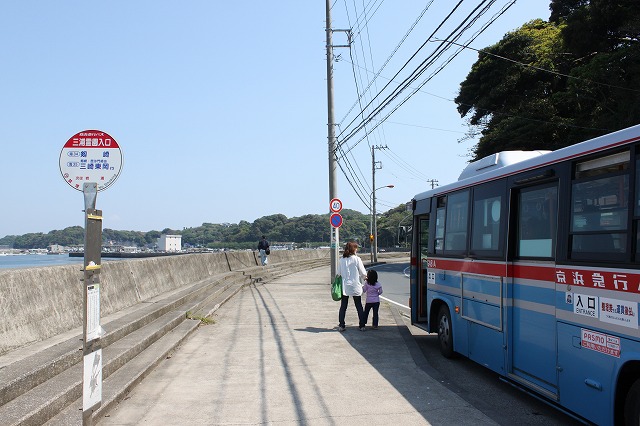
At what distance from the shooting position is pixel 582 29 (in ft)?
87.6

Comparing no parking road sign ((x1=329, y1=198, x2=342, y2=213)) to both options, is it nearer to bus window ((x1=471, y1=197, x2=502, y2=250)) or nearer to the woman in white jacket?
the woman in white jacket

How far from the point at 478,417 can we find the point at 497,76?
31.8 meters

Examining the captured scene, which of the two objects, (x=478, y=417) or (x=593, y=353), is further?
(x=478, y=417)

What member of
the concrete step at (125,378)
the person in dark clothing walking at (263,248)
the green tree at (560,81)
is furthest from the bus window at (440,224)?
the person in dark clothing walking at (263,248)

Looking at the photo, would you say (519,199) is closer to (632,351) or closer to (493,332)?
(493,332)

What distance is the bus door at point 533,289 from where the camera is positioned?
576cm

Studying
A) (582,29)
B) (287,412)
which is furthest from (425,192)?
(582,29)

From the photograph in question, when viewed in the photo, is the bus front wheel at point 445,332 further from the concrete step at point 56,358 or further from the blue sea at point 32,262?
the blue sea at point 32,262

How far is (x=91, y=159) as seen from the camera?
17.8 ft

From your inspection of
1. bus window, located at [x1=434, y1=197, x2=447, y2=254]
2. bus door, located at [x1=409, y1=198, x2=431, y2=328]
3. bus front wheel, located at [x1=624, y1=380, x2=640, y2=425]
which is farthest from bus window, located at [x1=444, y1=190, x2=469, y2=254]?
bus front wheel, located at [x1=624, y1=380, x2=640, y2=425]

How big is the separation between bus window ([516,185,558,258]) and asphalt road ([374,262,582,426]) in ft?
5.78

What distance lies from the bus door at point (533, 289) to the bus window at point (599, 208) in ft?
1.34

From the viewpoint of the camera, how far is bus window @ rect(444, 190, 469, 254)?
27.4 feet

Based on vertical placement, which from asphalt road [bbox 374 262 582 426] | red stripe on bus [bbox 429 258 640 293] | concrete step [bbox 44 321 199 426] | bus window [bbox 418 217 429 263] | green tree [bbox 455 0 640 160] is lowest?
asphalt road [bbox 374 262 582 426]
